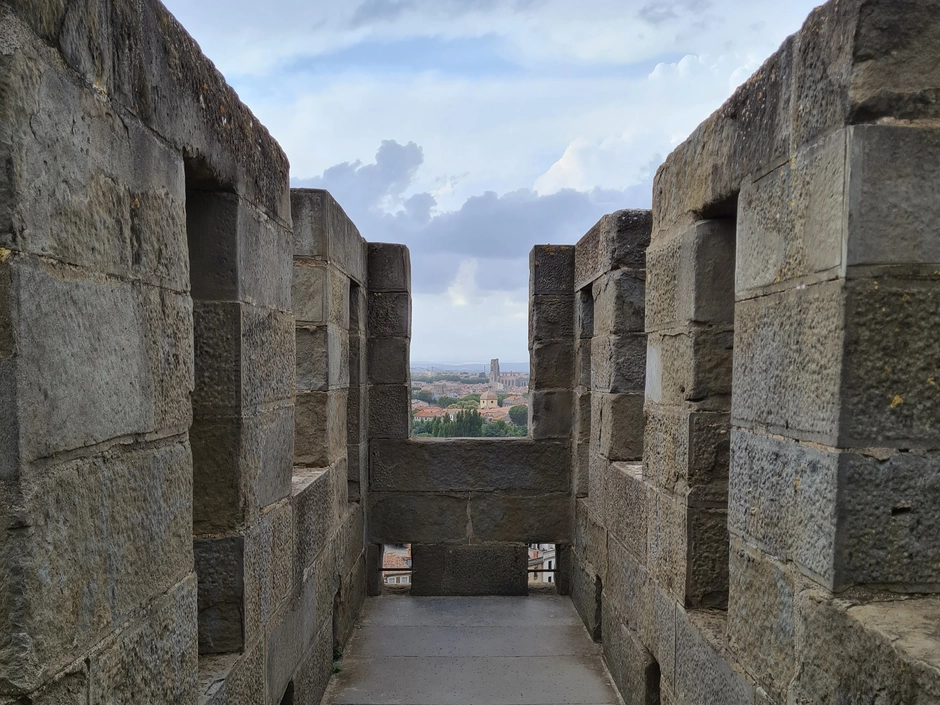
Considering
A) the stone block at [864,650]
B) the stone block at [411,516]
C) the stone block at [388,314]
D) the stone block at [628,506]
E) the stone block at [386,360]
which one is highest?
the stone block at [388,314]

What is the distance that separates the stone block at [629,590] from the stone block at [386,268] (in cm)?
258

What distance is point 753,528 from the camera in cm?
219

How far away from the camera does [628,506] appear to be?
3920 mm

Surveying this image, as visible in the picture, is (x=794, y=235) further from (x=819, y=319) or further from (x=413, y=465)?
(x=413, y=465)

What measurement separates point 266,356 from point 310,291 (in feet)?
4.68

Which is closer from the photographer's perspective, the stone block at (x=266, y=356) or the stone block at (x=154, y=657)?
the stone block at (x=154, y=657)

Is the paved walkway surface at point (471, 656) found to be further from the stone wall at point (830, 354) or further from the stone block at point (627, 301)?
the stone block at point (627, 301)

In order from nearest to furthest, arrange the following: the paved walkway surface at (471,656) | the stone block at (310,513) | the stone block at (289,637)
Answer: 1. the stone block at (289,637)
2. the stone block at (310,513)
3. the paved walkway surface at (471,656)

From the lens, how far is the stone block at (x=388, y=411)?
585 centimetres

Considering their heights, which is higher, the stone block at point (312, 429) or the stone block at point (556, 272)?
the stone block at point (556, 272)

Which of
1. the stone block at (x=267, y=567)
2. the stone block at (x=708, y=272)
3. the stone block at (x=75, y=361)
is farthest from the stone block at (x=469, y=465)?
the stone block at (x=75, y=361)

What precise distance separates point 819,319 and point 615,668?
9.82 ft

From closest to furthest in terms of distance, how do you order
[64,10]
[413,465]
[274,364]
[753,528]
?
[64,10], [753,528], [274,364], [413,465]

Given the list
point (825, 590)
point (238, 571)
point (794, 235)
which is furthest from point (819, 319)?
point (238, 571)
